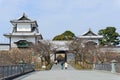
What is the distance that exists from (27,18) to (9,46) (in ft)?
28.9

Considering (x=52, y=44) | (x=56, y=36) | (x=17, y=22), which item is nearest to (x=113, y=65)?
(x=52, y=44)

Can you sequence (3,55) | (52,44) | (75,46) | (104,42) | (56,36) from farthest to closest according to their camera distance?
(56,36) < (104,42) < (52,44) < (75,46) < (3,55)

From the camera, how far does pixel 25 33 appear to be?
278 ft

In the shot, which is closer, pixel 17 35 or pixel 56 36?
pixel 17 35

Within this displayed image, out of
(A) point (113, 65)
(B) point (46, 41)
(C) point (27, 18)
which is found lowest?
(A) point (113, 65)

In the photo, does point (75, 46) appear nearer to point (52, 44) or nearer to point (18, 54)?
point (52, 44)

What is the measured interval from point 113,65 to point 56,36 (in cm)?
8057

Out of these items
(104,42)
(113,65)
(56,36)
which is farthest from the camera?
(56,36)

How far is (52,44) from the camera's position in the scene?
271ft

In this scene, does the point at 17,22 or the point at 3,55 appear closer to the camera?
the point at 3,55

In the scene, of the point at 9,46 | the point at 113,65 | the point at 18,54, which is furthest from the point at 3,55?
the point at 113,65

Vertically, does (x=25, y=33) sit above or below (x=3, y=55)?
above

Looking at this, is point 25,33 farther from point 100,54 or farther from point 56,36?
point 56,36

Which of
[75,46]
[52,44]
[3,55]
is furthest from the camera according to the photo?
[52,44]
